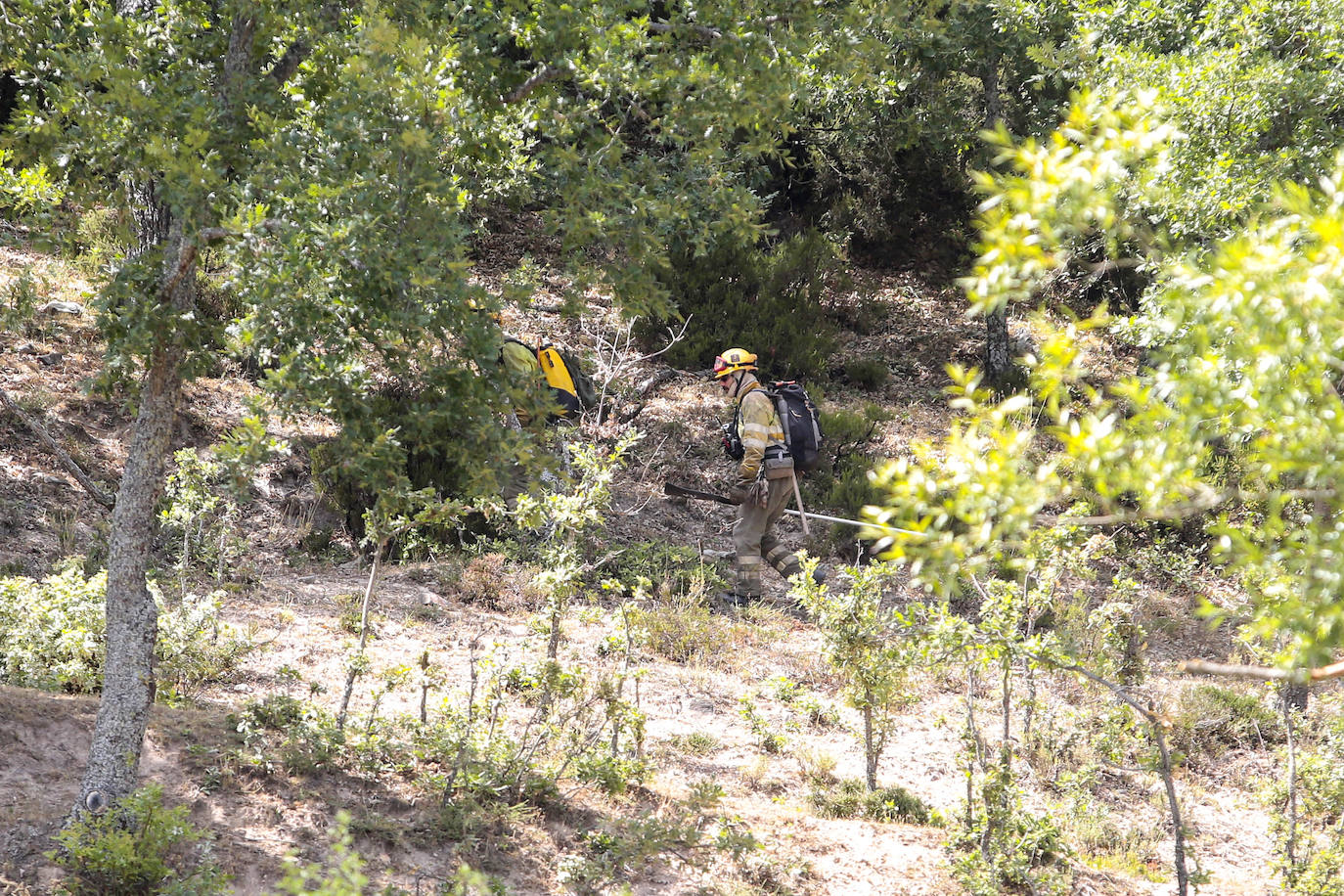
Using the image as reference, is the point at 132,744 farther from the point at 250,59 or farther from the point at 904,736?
the point at 904,736

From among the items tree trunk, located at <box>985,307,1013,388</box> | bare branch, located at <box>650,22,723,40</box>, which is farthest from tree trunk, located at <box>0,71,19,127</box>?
tree trunk, located at <box>985,307,1013,388</box>

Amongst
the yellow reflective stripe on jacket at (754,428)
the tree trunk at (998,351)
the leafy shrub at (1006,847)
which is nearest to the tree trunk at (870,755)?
the leafy shrub at (1006,847)

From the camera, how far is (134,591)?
4.01m

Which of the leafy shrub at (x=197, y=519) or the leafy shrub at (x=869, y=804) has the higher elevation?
the leafy shrub at (x=197, y=519)

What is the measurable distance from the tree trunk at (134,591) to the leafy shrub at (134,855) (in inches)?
7.2

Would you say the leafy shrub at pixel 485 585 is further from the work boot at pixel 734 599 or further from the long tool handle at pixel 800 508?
the long tool handle at pixel 800 508

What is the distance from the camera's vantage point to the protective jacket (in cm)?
852

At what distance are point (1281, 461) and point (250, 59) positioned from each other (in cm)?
398

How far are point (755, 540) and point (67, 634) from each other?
538 centimetres

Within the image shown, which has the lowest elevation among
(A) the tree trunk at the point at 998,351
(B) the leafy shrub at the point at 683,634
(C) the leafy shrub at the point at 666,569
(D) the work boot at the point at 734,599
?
(B) the leafy shrub at the point at 683,634

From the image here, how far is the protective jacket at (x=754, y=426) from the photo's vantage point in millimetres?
8516

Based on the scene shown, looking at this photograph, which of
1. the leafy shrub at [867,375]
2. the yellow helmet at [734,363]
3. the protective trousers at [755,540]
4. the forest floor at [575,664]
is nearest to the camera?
the forest floor at [575,664]

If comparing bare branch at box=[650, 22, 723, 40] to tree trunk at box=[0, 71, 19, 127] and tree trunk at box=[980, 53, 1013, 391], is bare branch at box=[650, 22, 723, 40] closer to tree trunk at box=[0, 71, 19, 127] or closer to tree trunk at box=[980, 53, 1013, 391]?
tree trunk at box=[980, 53, 1013, 391]

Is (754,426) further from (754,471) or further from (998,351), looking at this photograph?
(998,351)
